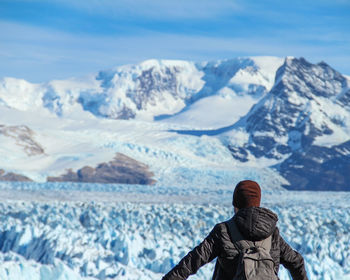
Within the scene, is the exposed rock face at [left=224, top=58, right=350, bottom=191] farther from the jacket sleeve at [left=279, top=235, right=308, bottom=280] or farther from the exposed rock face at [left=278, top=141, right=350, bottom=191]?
the jacket sleeve at [left=279, top=235, right=308, bottom=280]

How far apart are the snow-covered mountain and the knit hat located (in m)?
48.7

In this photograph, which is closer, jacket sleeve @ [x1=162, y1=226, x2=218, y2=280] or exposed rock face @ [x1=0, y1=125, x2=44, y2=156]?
jacket sleeve @ [x1=162, y1=226, x2=218, y2=280]

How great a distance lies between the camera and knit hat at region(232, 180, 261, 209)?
3.70m

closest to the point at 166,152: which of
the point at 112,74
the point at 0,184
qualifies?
the point at 0,184

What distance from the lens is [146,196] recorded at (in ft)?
127

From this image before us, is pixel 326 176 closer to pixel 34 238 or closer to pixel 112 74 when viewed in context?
pixel 34 238

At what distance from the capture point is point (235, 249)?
3676 mm

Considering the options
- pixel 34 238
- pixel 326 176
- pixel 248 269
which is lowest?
pixel 326 176

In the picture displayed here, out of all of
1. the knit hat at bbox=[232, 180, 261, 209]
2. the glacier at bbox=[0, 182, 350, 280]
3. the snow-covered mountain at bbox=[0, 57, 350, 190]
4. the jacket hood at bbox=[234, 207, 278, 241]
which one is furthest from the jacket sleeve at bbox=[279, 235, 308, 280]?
the snow-covered mountain at bbox=[0, 57, 350, 190]

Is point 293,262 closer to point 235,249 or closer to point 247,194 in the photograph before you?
point 235,249

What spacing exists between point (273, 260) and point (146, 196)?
3526cm

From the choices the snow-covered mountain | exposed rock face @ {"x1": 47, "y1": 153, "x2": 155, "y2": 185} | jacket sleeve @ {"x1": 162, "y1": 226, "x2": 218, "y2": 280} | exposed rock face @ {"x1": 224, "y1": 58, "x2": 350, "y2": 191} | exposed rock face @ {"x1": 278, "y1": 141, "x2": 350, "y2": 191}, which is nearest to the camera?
jacket sleeve @ {"x1": 162, "y1": 226, "x2": 218, "y2": 280}

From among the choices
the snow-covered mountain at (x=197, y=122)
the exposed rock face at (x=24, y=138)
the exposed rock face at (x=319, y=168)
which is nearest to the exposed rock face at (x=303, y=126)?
the exposed rock face at (x=319, y=168)

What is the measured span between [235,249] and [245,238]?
8cm
